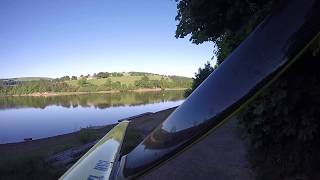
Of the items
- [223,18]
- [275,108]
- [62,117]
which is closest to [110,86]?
[62,117]

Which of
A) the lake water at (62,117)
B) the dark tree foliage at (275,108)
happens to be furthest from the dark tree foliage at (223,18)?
the lake water at (62,117)

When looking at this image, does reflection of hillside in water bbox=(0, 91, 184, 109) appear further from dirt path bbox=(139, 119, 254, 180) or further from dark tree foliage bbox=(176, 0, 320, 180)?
dark tree foliage bbox=(176, 0, 320, 180)

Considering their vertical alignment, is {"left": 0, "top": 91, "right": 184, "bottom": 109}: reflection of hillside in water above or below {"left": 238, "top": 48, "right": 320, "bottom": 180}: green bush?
below

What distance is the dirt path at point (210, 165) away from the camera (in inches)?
359

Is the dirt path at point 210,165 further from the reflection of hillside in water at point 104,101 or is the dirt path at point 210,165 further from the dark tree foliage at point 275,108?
the reflection of hillside in water at point 104,101

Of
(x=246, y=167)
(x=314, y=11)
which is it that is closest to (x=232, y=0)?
(x=314, y=11)

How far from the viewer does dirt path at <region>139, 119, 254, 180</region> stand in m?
9.12

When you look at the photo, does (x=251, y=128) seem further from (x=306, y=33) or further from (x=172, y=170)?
(x=306, y=33)

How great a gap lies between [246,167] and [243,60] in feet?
27.9

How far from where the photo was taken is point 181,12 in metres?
7.13

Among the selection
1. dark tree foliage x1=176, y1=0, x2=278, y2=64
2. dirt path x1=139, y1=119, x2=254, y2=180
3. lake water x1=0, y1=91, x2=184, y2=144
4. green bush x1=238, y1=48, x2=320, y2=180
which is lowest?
lake water x1=0, y1=91, x2=184, y2=144

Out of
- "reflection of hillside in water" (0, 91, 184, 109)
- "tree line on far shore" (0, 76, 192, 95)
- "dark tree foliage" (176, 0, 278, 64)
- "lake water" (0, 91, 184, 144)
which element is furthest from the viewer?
"tree line on far shore" (0, 76, 192, 95)

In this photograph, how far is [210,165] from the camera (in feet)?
33.7

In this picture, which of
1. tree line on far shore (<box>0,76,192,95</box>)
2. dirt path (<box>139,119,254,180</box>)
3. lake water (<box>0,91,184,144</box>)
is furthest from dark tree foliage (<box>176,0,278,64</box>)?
tree line on far shore (<box>0,76,192,95</box>)
